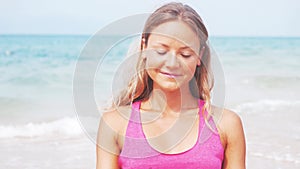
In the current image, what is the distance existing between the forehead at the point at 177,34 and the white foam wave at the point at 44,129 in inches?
135

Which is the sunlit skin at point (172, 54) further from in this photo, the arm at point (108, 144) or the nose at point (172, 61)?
the arm at point (108, 144)

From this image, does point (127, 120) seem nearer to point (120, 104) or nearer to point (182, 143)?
point (120, 104)

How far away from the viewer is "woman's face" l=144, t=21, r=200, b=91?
5.60 ft

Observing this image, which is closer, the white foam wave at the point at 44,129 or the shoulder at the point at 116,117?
the shoulder at the point at 116,117

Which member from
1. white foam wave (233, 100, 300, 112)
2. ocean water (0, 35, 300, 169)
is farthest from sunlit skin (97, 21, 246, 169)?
white foam wave (233, 100, 300, 112)

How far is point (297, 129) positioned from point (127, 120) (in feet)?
12.1

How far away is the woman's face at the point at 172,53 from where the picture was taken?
5.60ft

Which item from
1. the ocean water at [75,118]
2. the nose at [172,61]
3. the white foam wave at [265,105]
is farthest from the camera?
the white foam wave at [265,105]

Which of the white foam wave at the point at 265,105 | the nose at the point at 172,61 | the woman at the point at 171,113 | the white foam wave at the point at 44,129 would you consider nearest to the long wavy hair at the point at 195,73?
the woman at the point at 171,113

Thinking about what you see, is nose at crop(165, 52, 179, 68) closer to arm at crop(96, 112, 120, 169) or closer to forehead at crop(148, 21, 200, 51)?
forehead at crop(148, 21, 200, 51)

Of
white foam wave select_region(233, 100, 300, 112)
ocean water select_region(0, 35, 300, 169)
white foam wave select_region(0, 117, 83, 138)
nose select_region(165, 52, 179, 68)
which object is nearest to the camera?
nose select_region(165, 52, 179, 68)

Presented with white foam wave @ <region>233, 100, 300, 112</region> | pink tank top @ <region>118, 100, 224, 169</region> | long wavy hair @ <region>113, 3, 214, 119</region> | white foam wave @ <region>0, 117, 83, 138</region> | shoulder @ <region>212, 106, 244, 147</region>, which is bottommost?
white foam wave @ <region>233, 100, 300, 112</region>

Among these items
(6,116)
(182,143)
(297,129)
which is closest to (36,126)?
(6,116)

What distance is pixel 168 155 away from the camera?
1789 millimetres
